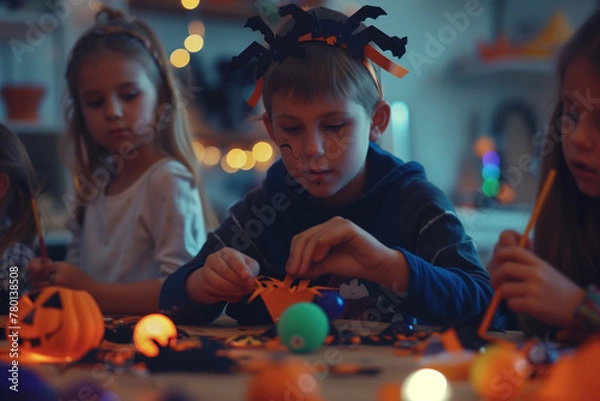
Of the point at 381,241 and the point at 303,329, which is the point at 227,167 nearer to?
the point at 381,241

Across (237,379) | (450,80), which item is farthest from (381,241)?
(450,80)

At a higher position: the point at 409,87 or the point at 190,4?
the point at 190,4

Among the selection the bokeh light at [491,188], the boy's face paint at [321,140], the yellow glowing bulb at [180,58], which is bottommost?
the bokeh light at [491,188]

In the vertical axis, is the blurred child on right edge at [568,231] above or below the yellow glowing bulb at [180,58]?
below

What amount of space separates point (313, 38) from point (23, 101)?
2.10m

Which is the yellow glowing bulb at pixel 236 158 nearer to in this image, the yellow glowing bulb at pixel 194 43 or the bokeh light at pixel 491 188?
the yellow glowing bulb at pixel 194 43

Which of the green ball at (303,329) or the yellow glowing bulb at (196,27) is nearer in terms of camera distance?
the green ball at (303,329)

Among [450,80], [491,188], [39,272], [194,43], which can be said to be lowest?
[491,188]

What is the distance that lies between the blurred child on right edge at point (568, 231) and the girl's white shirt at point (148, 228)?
726 millimetres

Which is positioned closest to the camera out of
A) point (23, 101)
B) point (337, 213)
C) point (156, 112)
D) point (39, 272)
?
point (337, 213)

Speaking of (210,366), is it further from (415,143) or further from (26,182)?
(415,143)

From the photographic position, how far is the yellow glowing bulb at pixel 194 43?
A: 3193 mm

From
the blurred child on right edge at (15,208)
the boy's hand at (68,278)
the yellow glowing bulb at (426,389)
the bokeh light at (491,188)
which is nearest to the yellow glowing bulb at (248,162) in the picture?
the bokeh light at (491,188)

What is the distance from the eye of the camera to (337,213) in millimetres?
1092
